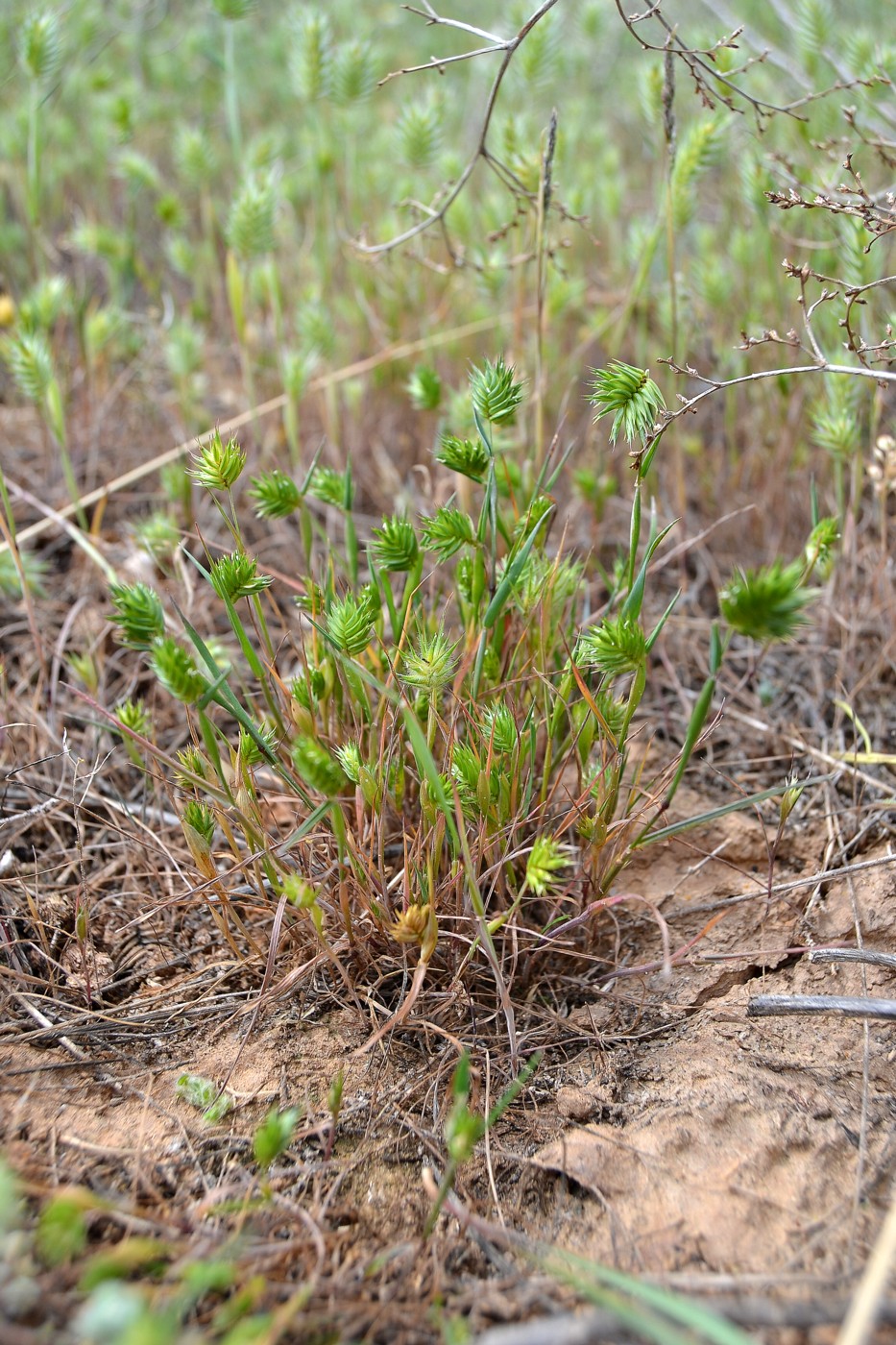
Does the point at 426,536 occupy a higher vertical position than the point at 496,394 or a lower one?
lower

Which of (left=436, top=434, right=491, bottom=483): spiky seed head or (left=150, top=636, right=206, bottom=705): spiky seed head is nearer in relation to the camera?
(left=150, top=636, right=206, bottom=705): spiky seed head

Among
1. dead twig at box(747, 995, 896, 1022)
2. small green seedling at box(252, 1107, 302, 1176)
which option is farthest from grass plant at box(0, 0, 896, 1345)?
dead twig at box(747, 995, 896, 1022)

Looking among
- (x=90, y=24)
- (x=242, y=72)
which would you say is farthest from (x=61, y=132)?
(x=242, y=72)

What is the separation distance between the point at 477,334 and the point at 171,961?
214 centimetres

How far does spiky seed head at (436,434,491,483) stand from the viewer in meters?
1.25

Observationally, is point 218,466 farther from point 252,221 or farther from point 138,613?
point 252,221

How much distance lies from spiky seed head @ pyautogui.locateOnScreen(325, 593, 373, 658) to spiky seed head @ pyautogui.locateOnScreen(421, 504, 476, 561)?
0.43ft

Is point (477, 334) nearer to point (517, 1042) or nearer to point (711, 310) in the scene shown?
point (711, 310)

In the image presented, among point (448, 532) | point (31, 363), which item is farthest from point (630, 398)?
point (31, 363)

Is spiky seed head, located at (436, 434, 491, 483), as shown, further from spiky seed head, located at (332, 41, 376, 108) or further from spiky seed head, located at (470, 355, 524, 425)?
spiky seed head, located at (332, 41, 376, 108)

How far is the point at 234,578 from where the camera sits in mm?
1200

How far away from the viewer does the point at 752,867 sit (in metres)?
1.62

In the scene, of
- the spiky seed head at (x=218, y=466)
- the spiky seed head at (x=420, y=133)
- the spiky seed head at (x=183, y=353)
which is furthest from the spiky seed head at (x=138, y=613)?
the spiky seed head at (x=420, y=133)

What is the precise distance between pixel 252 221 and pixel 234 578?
127cm
